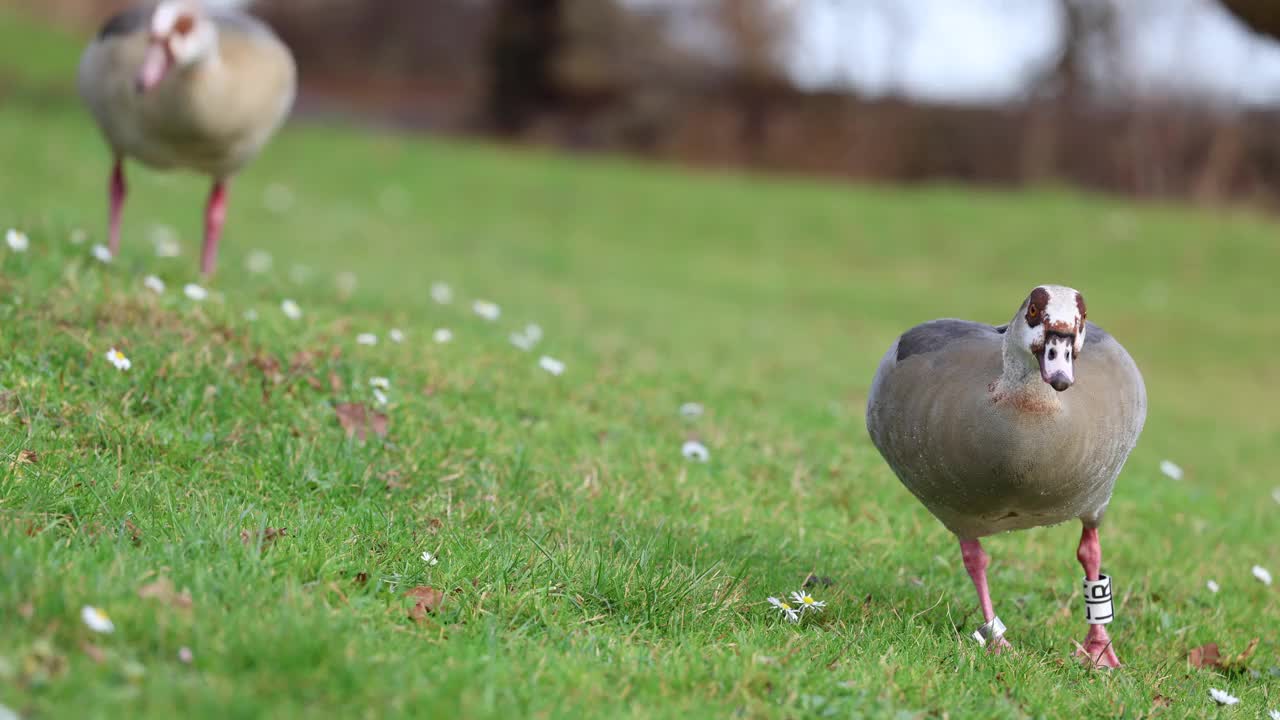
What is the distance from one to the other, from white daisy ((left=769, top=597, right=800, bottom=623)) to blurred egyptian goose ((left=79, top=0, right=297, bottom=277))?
13.8 feet

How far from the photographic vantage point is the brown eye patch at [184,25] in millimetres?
6160

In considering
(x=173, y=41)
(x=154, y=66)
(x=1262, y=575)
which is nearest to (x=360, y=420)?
(x=154, y=66)

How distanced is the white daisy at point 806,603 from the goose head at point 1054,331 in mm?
1062

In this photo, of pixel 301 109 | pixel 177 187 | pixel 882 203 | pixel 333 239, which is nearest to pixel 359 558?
pixel 333 239

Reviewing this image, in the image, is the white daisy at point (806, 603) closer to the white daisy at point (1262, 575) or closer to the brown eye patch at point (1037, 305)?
the brown eye patch at point (1037, 305)

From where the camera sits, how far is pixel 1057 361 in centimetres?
340

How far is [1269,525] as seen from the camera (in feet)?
21.5

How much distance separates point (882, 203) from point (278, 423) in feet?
64.6

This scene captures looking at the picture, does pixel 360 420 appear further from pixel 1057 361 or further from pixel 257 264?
pixel 257 264

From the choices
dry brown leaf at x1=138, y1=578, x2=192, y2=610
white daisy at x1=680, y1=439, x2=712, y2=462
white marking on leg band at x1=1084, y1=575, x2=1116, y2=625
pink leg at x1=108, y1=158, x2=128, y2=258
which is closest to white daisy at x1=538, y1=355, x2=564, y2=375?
white daisy at x1=680, y1=439, x2=712, y2=462

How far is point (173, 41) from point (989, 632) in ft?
16.1

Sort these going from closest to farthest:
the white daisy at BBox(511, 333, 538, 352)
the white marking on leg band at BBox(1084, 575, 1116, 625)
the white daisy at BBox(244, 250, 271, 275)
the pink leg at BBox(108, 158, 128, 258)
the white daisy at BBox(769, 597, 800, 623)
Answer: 1. the white daisy at BBox(769, 597, 800, 623)
2. the white marking on leg band at BBox(1084, 575, 1116, 625)
3. the pink leg at BBox(108, 158, 128, 258)
4. the white daisy at BBox(511, 333, 538, 352)
5. the white daisy at BBox(244, 250, 271, 275)

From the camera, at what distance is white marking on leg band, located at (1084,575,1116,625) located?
4.09 meters

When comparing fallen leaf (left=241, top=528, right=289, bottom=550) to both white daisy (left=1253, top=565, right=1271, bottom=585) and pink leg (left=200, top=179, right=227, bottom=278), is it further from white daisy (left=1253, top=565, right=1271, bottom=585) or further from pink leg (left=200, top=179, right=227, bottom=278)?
white daisy (left=1253, top=565, right=1271, bottom=585)
